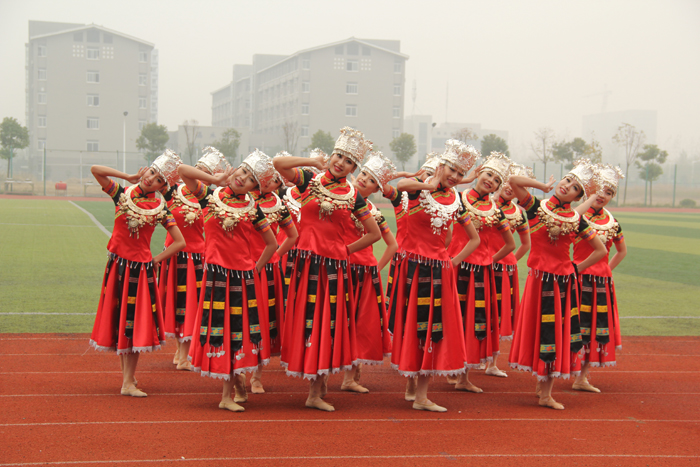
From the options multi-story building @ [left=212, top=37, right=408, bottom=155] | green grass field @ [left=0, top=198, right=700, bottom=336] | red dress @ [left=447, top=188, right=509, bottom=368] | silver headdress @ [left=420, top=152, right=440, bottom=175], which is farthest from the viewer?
multi-story building @ [left=212, top=37, right=408, bottom=155]

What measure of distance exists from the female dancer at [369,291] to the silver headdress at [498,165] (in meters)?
1.06

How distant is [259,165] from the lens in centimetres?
493

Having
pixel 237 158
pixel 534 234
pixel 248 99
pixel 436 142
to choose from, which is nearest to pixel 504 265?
pixel 534 234

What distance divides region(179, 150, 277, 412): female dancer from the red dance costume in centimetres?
25

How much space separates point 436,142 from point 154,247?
91.1 meters

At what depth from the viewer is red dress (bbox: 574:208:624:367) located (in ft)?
19.6

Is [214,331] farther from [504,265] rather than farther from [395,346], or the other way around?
[504,265]

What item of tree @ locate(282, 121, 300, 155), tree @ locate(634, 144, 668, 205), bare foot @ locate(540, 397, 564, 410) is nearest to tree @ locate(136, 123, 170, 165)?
tree @ locate(282, 121, 300, 155)

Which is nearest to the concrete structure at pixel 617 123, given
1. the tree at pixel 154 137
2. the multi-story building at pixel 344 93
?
the multi-story building at pixel 344 93

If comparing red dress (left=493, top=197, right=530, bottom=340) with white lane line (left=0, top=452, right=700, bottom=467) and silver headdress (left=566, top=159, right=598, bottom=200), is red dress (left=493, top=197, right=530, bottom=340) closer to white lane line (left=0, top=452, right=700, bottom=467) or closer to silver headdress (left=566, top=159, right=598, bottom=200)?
silver headdress (left=566, top=159, right=598, bottom=200)

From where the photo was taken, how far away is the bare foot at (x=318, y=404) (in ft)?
16.5

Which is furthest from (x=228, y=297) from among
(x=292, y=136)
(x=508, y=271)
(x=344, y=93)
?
(x=344, y=93)

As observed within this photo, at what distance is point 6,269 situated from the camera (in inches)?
462

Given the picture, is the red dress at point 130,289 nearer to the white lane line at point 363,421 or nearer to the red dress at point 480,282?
the white lane line at point 363,421
